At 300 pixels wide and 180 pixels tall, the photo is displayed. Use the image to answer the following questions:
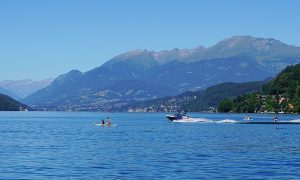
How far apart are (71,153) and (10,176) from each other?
22.5 m

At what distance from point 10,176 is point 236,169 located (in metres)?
20.5

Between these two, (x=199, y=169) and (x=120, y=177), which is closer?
(x=120, y=177)

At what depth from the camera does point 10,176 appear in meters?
55.2

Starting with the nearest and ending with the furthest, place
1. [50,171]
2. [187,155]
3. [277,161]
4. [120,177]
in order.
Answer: [120,177]
[50,171]
[277,161]
[187,155]

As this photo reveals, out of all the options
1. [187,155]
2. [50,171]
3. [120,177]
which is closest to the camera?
[120,177]

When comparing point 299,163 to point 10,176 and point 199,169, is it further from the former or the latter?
point 10,176

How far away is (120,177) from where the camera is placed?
54219 mm

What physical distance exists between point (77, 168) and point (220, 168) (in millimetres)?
13386

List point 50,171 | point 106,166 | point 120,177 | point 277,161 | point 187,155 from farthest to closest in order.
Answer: point 187,155, point 277,161, point 106,166, point 50,171, point 120,177

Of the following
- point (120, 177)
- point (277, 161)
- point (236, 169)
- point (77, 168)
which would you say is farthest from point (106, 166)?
point (277, 161)

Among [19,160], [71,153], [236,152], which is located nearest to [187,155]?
[236,152]

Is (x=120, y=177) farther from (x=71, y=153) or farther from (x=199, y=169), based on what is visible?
(x=71, y=153)

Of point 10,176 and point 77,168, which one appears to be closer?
point 10,176

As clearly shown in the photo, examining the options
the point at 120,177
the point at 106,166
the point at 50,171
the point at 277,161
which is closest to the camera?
the point at 120,177
